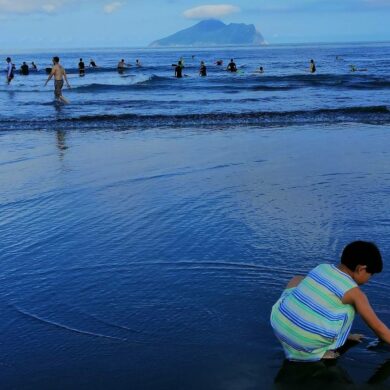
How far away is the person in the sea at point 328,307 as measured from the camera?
3.50 metres

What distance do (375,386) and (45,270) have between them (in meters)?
2.98

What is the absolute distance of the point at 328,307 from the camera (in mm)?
3543

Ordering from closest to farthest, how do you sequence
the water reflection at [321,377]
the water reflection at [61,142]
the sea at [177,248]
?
the water reflection at [321,377], the sea at [177,248], the water reflection at [61,142]

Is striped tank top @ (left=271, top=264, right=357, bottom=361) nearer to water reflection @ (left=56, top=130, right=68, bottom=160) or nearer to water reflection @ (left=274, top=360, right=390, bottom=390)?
water reflection @ (left=274, top=360, right=390, bottom=390)

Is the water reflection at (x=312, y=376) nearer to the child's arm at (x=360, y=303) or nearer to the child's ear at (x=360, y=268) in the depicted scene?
the child's arm at (x=360, y=303)

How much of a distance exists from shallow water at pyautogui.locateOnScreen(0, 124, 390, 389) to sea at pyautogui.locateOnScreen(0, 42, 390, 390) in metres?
0.02

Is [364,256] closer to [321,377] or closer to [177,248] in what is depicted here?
[321,377]

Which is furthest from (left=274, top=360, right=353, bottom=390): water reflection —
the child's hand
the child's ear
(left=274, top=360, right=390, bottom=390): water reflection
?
the child's ear

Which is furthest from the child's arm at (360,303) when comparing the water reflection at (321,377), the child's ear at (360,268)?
the water reflection at (321,377)

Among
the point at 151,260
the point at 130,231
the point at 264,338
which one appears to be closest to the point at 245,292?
the point at 264,338

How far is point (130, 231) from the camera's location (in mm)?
6363

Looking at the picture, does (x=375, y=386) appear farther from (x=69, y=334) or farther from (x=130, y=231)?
(x=130, y=231)

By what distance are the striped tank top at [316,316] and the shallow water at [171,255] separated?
0.53 ft

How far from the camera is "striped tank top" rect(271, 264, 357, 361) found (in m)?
3.54
